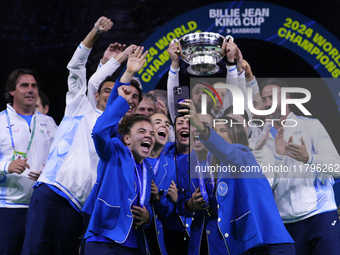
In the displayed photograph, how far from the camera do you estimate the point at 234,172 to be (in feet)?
8.61

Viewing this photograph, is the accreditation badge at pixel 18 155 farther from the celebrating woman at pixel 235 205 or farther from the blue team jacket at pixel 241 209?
the blue team jacket at pixel 241 209

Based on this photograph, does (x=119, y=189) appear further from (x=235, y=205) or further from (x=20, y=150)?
(x=20, y=150)

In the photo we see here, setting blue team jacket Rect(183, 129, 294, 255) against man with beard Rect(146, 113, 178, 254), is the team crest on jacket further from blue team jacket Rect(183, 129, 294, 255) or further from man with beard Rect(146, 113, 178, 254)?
man with beard Rect(146, 113, 178, 254)

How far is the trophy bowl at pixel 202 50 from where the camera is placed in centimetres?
267

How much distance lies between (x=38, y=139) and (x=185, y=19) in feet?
7.29

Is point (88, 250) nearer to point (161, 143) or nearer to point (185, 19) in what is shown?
point (161, 143)

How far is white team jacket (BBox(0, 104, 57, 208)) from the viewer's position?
3.41m

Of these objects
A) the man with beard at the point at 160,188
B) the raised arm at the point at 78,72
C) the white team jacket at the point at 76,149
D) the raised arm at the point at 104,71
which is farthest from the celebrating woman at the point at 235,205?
the raised arm at the point at 78,72

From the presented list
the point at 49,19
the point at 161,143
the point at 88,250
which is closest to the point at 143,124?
the point at 161,143

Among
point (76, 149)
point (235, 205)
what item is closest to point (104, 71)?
point (76, 149)

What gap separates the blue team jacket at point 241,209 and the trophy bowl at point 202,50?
472 millimetres

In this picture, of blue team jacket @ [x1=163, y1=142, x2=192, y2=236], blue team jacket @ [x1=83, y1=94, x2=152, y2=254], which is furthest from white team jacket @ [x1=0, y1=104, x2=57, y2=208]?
blue team jacket @ [x1=163, y1=142, x2=192, y2=236]

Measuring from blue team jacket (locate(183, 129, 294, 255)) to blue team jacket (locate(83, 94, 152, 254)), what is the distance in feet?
1.73

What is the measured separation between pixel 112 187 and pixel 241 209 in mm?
864
